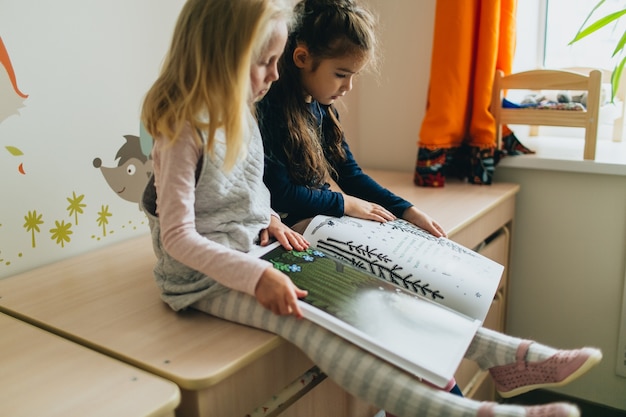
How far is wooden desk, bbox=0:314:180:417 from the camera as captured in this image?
665mm

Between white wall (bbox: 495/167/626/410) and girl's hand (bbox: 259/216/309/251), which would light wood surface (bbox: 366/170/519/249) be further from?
girl's hand (bbox: 259/216/309/251)

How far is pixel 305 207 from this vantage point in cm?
114

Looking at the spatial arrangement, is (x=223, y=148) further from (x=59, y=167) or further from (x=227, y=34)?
(x=59, y=167)

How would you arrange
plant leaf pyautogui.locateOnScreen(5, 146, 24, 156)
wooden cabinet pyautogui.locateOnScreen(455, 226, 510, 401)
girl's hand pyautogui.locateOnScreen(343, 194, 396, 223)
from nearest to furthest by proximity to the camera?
plant leaf pyautogui.locateOnScreen(5, 146, 24, 156)
girl's hand pyautogui.locateOnScreen(343, 194, 396, 223)
wooden cabinet pyautogui.locateOnScreen(455, 226, 510, 401)

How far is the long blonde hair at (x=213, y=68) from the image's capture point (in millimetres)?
832

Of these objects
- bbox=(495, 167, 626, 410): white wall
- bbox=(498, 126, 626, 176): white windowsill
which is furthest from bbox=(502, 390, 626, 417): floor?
bbox=(498, 126, 626, 176): white windowsill

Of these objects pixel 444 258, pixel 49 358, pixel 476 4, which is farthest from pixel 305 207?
pixel 476 4

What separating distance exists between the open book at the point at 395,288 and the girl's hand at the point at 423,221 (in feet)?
0.13

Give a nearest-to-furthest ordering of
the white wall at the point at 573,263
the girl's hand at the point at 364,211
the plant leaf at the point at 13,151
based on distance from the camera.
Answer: the plant leaf at the point at 13,151, the girl's hand at the point at 364,211, the white wall at the point at 573,263

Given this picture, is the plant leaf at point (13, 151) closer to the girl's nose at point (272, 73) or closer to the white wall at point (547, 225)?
the girl's nose at point (272, 73)

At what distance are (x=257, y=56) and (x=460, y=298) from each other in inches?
19.6

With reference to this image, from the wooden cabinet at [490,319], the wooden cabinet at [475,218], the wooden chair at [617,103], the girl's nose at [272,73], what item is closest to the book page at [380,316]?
the girl's nose at [272,73]

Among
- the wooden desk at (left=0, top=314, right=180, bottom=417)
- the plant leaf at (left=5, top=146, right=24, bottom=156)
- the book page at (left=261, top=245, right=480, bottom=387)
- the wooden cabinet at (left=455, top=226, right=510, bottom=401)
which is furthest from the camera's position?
the wooden cabinet at (left=455, top=226, right=510, bottom=401)

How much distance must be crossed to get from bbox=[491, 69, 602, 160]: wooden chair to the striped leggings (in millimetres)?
1053
